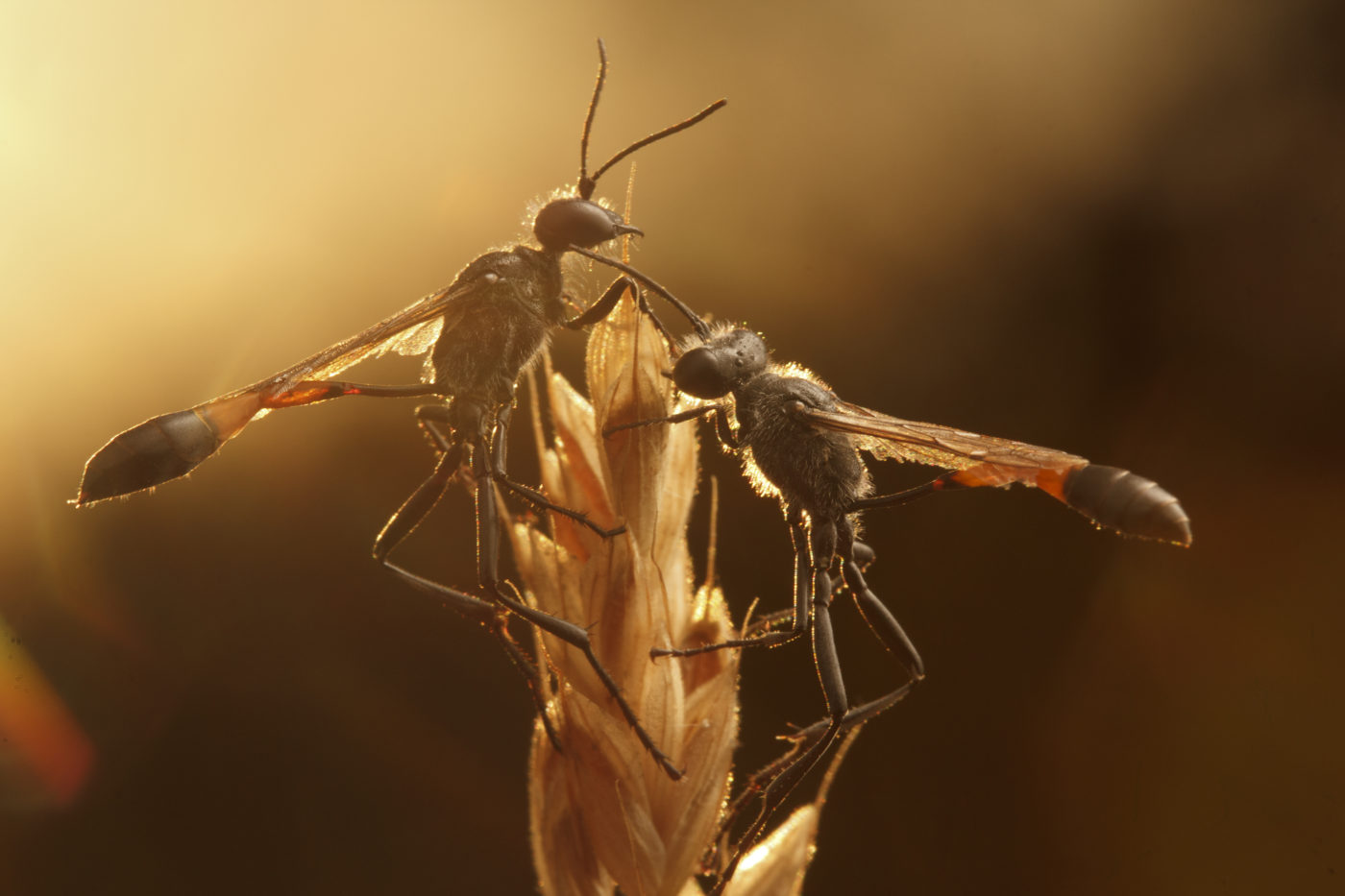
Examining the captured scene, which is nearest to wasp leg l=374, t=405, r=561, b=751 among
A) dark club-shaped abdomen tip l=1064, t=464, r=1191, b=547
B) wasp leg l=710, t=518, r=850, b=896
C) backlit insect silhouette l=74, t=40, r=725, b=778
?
backlit insect silhouette l=74, t=40, r=725, b=778

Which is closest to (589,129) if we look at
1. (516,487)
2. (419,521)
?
(516,487)

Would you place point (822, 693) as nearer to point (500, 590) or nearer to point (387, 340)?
point (500, 590)

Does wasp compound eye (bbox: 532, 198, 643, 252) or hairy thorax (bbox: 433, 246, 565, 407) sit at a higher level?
wasp compound eye (bbox: 532, 198, 643, 252)

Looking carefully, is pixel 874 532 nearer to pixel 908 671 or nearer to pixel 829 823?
pixel 829 823

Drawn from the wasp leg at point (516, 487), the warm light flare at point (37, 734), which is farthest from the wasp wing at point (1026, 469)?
the warm light flare at point (37, 734)

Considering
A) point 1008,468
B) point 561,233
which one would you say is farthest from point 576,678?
point 561,233

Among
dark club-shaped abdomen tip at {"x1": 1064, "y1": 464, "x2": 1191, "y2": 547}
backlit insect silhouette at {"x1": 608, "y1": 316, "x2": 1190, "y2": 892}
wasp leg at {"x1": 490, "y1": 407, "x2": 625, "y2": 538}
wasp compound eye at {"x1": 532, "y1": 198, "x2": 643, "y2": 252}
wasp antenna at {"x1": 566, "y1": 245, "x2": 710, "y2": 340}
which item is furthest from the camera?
wasp compound eye at {"x1": 532, "y1": 198, "x2": 643, "y2": 252}

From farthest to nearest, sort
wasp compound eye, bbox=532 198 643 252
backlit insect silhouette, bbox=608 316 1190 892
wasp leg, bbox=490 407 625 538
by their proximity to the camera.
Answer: wasp compound eye, bbox=532 198 643 252, backlit insect silhouette, bbox=608 316 1190 892, wasp leg, bbox=490 407 625 538

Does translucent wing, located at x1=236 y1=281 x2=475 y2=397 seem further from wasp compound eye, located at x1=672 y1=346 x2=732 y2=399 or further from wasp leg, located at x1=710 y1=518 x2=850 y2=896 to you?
wasp leg, located at x1=710 y1=518 x2=850 y2=896

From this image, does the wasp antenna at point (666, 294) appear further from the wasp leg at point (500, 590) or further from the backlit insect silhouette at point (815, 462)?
the wasp leg at point (500, 590)
